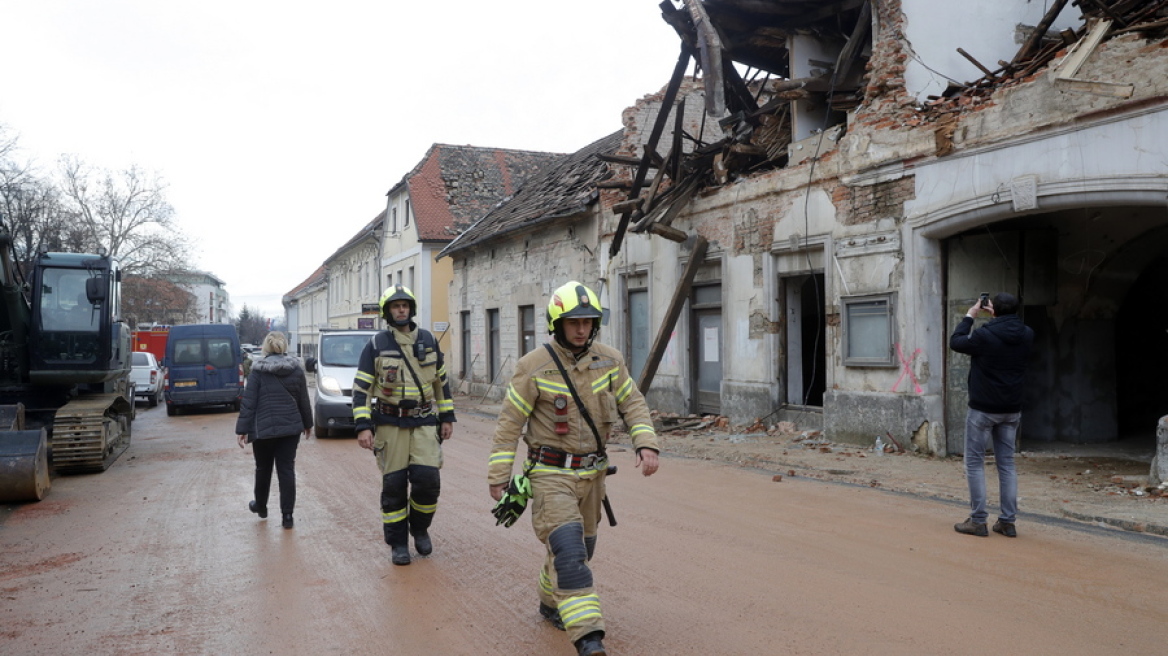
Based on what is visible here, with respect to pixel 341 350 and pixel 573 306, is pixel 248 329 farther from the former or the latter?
pixel 573 306

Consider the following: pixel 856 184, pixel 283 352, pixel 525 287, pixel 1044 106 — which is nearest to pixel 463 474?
pixel 283 352

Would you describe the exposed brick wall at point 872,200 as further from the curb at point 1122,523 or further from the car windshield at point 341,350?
the car windshield at point 341,350

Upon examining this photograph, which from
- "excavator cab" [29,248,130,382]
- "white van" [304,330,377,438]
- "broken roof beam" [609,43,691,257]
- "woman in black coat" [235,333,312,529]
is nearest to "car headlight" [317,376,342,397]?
"white van" [304,330,377,438]

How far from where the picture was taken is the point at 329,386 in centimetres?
1547

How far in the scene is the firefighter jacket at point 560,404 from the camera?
4.38 m

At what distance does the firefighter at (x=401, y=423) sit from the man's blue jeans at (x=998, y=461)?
13.6 feet

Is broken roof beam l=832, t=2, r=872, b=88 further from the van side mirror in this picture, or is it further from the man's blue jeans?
the van side mirror

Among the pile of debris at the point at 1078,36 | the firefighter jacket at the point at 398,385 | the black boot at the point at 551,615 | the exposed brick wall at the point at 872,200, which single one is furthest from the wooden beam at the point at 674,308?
the black boot at the point at 551,615

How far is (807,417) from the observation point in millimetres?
13547

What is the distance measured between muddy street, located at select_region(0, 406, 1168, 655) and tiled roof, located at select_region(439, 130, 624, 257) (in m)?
12.3

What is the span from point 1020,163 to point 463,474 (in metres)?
7.51

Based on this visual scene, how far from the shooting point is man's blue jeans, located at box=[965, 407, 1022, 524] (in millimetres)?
6801

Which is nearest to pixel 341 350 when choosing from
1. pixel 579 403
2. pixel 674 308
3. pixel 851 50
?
pixel 674 308

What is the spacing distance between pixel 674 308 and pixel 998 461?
882 centimetres
